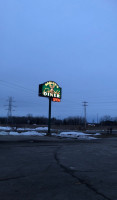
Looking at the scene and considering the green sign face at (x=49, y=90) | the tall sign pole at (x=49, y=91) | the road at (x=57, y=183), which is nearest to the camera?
the road at (x=57, y=183)

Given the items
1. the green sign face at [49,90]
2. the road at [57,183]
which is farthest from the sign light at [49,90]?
the road at [57,183]

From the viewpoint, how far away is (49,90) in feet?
111

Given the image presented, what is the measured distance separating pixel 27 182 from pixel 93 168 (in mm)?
3178

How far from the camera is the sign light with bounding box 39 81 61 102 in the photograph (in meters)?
32.8

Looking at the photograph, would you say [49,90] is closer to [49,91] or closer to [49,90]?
[49,90]

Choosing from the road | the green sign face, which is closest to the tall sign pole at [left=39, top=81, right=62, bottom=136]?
the green sign face

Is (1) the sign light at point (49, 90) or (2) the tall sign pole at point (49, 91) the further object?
(1) the sign light at point (49, 90)

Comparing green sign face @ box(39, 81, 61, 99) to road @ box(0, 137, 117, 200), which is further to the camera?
green sign face @ box(39, 81, 61, 99)

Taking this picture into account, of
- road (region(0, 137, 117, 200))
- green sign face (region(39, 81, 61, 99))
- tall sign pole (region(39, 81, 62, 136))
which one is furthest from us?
green sign face (region(39, 81, 61, 99))

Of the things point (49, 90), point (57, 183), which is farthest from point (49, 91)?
point (57, 183)

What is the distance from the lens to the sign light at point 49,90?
3281 centimetres

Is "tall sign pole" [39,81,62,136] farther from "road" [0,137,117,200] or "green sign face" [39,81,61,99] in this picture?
"road" [0,137,117,200]

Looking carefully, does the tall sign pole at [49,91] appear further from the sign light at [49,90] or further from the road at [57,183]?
the road at [57,183]

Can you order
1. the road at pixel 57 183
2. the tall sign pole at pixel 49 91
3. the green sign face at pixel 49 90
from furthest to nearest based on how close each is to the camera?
the green sign face at pixel 49 90, the tall sign pole at pixel 49 91, the road at pixel 57 183
